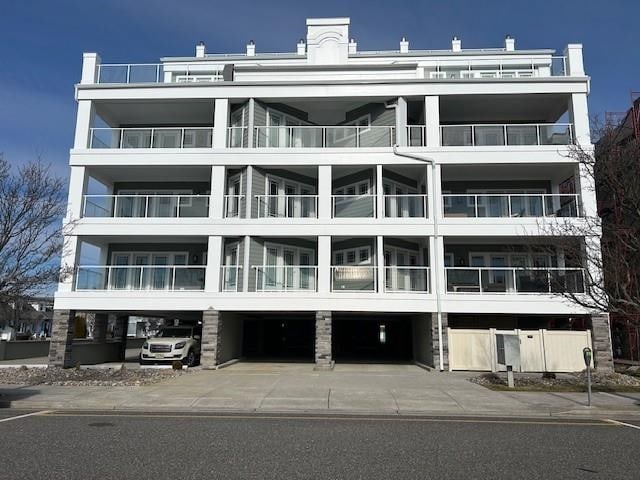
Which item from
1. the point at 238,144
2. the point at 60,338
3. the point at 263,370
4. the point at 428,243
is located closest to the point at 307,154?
the point at 238,144

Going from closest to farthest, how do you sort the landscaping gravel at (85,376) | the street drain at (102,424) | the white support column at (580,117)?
1. the street drain at (102,424)
2. the landscaping gravel at (85,376)
3. the white support column at (580,117)

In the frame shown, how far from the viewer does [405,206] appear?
23.3m

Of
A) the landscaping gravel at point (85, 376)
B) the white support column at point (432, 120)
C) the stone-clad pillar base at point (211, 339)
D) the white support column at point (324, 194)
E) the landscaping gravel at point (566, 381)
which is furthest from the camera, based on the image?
the white support column at point (432, 120)

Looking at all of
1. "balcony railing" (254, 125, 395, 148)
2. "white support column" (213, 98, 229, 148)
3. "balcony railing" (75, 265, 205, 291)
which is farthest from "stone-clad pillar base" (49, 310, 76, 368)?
"balcony railing" (254, 125, 395, 148)

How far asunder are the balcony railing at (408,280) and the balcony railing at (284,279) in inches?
127

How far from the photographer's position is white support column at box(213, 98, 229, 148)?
2286 cm

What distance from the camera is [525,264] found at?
23.2m

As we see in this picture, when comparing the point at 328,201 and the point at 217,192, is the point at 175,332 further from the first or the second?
the point at 328,201

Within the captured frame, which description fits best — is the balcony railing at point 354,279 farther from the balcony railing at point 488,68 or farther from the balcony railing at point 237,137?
the balcony railing at point 488,68

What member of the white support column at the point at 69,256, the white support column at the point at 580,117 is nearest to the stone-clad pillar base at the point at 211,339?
the white support column at the point at 69,256

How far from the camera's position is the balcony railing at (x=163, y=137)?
23469mm

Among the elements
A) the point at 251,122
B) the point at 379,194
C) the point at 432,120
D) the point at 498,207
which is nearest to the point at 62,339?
the point at 251,122

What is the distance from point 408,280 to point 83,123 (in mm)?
16291

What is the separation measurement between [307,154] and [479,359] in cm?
1124
